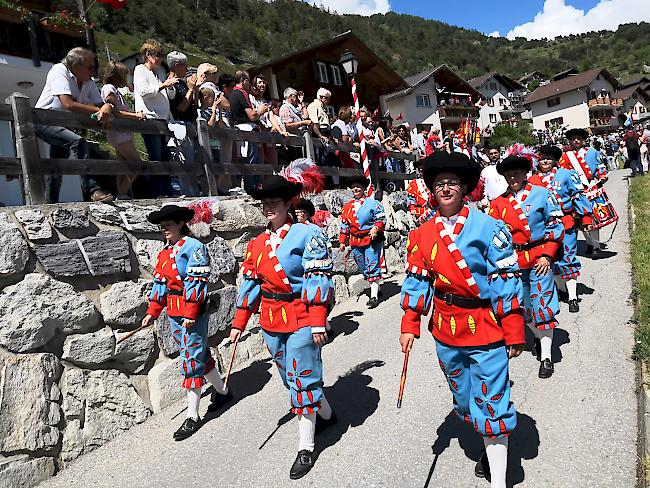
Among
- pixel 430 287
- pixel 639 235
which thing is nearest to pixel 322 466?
pixel 430 287

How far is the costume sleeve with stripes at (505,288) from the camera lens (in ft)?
9.45

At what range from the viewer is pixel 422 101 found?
44.3m

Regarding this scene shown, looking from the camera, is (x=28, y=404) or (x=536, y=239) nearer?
(x=28, y=404)

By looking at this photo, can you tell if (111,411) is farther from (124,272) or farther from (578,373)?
(578,373)

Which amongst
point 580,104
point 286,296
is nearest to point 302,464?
point 286,296

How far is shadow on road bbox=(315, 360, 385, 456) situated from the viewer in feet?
13.3

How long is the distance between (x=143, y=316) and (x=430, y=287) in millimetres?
3027

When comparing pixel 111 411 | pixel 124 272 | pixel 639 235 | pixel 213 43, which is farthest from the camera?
pixel 213 43

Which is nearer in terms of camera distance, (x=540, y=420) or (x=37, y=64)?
(x=540, y=420)

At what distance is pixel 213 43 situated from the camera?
84000mm

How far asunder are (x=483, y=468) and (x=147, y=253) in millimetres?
3654

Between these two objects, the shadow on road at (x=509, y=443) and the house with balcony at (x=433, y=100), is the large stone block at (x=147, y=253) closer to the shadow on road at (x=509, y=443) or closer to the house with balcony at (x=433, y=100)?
the shadow on road at (x=509, y=443)

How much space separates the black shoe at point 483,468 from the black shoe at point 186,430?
97.5 inches

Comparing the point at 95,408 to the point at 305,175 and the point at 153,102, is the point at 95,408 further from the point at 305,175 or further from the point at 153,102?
the point at 153,102
